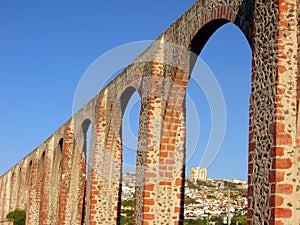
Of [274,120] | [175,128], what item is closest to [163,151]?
[175,128]

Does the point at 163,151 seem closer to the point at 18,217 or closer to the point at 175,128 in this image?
the point at 175,128

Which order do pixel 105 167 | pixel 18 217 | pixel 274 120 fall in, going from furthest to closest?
pixel 18 217, pixel 105 167, pixel 274 120

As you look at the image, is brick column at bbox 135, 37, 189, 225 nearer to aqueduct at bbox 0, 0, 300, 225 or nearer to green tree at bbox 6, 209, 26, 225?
aqueduct at bbox 0, 0, 300, 225

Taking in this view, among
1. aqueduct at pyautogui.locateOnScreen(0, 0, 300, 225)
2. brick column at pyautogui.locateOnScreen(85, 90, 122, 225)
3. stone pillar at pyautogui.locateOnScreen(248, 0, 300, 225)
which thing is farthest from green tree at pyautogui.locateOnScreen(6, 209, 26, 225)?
stone pillar at pyautogui.locateOnScreen(248, 0, 300, 225)

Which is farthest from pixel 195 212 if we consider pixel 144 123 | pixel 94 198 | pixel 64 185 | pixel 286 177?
pixel 286 177

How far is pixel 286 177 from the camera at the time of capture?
18.4ft

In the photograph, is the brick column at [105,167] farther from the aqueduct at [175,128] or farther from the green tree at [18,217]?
the green tree at [18,217]

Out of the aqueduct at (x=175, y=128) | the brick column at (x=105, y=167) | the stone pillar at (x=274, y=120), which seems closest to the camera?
the stone pillar at (x=274, y=120)

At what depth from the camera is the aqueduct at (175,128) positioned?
5.76m

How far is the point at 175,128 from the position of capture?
9.63m

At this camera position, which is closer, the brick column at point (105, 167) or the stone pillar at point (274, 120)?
the stone pillar at point (274, 120)

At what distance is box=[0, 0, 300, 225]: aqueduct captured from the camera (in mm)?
5758

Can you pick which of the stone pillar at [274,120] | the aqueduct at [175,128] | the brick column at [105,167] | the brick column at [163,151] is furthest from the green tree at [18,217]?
the stone pillar at [274,120]

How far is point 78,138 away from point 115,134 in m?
4.22
